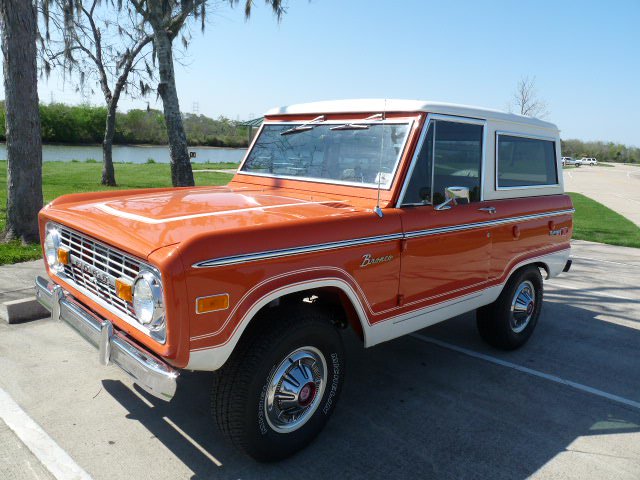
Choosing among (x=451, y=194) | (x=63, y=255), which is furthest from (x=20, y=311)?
(x=451, y=194)

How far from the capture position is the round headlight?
256 cm

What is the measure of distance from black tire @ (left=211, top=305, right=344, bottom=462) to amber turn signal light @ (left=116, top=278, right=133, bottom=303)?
2.08ft

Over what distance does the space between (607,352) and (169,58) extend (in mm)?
8598

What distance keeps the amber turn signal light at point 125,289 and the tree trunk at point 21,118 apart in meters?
5.77

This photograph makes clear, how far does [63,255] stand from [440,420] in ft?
9.14

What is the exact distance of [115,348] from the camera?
9.34ft

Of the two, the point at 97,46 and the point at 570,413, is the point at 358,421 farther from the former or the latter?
the point at 97,46

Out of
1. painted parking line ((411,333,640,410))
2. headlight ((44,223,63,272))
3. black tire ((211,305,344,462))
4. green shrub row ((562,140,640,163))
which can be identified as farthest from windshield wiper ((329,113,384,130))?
green shrub row ((562,140,640,163))

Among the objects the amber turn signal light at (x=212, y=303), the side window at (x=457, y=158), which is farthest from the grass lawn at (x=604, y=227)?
the amber turn signal light at (x=212, y=303)

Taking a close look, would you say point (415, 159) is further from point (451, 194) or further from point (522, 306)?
point (522, 306)

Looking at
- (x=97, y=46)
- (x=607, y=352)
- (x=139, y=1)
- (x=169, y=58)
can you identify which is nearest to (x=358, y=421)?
(x=607, y=352)

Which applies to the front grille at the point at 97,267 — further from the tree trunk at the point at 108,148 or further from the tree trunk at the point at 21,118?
the tree trunk at the point at 108,148

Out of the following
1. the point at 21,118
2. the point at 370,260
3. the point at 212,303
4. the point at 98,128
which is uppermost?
the point at 98,128

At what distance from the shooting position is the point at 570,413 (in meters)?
3.85
